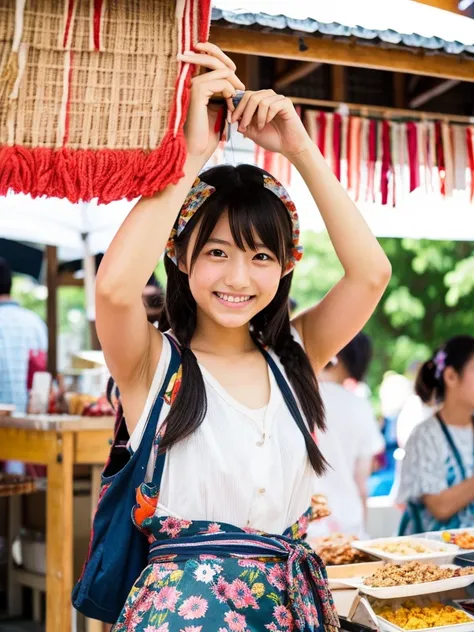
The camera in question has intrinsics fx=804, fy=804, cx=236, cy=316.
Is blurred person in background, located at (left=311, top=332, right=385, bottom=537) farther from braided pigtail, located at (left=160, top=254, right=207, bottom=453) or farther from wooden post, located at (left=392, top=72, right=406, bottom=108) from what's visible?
braided pigtail, located at (left=160, top=254, right=207, bottom=453)

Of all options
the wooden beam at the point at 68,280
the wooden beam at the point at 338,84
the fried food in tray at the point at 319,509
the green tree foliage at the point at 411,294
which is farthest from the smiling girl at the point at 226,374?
the green tree foliage at the point at 411,294


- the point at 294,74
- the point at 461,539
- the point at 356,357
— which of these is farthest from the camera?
the point at 356,357

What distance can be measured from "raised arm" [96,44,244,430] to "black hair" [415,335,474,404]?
2905mm

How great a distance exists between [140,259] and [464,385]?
9.79 feet

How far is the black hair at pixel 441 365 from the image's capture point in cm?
462

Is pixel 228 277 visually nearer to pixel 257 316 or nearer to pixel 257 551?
pixel 257 316

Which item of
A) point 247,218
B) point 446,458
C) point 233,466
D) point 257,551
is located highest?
point 247,218

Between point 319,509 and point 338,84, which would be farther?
point 338,84

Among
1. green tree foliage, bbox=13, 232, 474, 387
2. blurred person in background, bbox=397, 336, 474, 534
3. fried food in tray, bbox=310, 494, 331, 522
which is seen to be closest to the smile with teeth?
fried food in tray, bbox=310, 494, 331, 522

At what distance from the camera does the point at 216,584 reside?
195cm

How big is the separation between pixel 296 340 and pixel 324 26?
1.06m

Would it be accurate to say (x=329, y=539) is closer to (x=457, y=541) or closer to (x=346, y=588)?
(x=457, y=541)

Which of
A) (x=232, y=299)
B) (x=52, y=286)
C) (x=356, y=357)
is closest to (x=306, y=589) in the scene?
(x=232, y=299)

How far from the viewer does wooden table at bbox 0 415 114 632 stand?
434cm
